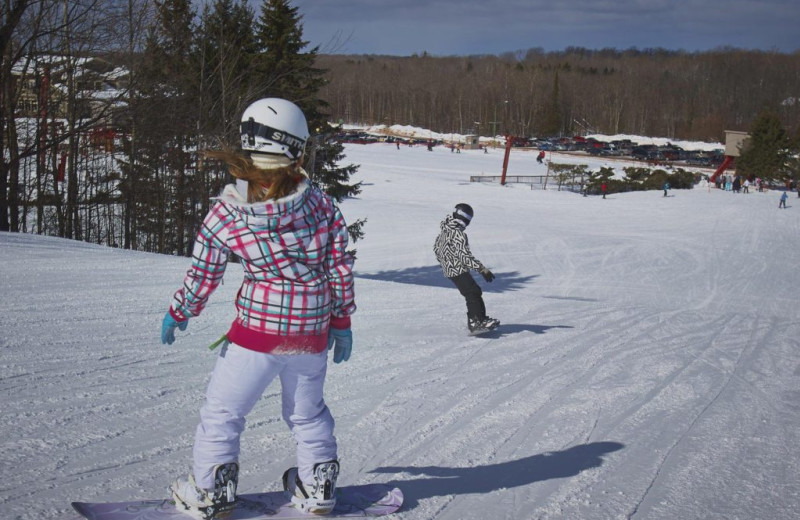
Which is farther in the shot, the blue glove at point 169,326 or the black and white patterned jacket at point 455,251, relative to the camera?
the black and white patterned jacket at point 455,251

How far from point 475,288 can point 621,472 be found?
13.5 ft

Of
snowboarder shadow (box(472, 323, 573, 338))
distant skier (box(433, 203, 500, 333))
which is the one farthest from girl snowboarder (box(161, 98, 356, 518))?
snowboarder shadow (box(472, 323, 573, 338))

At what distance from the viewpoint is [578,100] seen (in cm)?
13225

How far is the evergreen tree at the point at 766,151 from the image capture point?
55.2 metres

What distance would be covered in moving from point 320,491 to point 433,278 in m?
18.6

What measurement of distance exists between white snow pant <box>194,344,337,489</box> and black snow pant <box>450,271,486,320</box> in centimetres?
507

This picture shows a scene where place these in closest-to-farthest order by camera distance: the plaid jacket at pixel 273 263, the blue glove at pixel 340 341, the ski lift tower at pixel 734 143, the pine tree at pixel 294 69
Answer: the plaid jacket at pixel 273 263, the blue glove at pixel 340 341, the pine tree at pixel 294 69, the ski lift tower at pixel 734 143

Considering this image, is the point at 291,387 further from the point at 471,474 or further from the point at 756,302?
the point at 756,302

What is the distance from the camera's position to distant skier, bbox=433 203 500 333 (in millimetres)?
8227

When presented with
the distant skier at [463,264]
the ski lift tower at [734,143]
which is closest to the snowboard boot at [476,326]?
the distant skier at [463,264]

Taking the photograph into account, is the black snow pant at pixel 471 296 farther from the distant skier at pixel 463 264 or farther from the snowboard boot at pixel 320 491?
the snowboard boot at pixel 320 491

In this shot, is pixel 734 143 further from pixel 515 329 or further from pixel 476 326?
pixel 476 326

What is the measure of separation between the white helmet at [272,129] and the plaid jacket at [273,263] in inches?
7.2

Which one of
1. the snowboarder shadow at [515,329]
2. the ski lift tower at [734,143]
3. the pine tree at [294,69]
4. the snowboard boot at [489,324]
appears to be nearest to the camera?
the snowboard boot at [489,324]
